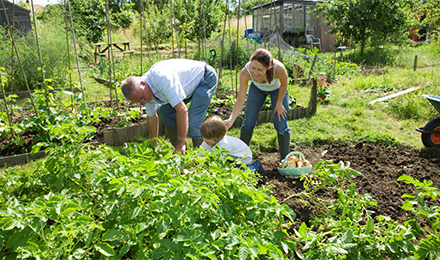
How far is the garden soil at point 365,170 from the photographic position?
8.15 feet

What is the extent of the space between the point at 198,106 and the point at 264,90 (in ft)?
2.45

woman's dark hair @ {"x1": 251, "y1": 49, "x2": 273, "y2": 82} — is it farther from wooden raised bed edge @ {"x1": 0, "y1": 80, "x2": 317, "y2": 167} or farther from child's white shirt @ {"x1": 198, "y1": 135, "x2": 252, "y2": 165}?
wooden raised bed edge @ {"x1": 0, "y1": 80, "x2": 317, "y2": 167}

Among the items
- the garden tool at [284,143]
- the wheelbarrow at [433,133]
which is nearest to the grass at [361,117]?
the wheelbarrow at [433,133]

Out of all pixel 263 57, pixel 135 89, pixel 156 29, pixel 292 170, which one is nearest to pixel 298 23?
pixel 156 29

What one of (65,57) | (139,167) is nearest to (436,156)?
(139,167)

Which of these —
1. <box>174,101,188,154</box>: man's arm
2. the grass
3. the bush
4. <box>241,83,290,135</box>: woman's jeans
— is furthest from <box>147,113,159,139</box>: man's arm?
the bush

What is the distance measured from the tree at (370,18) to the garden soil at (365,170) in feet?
31.0

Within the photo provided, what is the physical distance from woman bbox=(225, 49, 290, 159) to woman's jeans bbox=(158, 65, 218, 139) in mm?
308

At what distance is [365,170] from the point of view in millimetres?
3250

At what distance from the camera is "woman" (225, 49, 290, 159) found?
286 centimetres

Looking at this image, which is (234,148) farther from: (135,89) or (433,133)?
(433,133)

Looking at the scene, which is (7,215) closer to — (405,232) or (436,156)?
(405,232)

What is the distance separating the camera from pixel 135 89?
2.44 metres

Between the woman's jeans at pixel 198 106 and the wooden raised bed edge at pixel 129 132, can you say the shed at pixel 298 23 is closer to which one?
the wooden raised bed edge at pixel 129 132
